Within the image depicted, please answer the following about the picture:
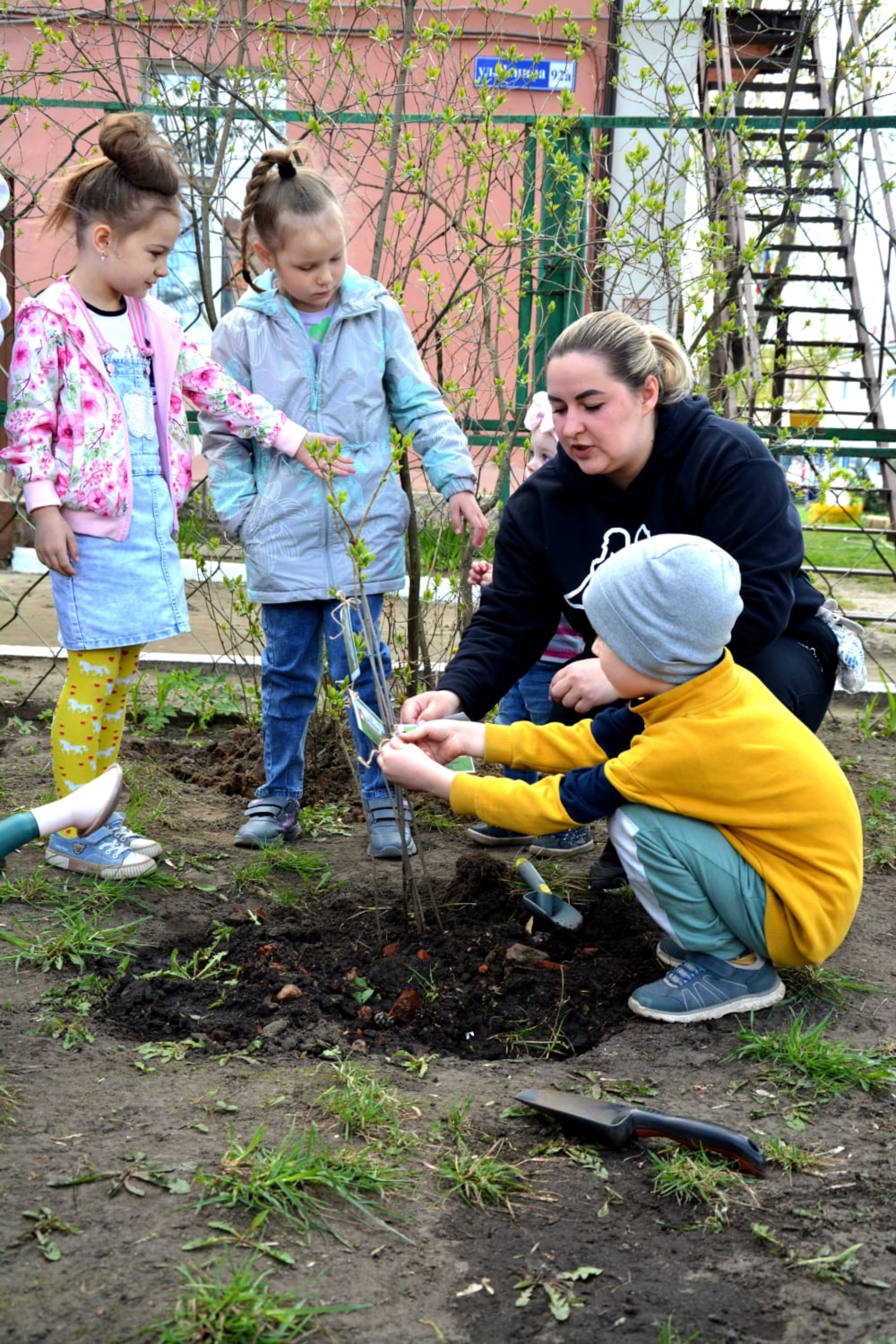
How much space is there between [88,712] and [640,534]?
1.40m

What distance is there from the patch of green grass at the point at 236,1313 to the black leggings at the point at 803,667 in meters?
1.74

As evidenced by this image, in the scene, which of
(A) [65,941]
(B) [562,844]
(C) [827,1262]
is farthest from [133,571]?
(C) [827,1262]

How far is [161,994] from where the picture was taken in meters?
2.60

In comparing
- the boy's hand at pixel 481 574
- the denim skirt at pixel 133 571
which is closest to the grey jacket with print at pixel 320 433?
the denim skirt at pixel 133 571

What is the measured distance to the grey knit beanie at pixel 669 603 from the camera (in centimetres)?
232

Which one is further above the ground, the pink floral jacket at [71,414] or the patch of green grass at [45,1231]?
the pink floral jacket at [71,414]

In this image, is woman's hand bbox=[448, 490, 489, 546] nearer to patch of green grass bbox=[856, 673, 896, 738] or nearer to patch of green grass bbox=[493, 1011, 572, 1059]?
patch of green grass bbox=[493, 1011, 572, 1059]

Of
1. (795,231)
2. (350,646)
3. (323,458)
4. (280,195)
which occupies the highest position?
(795,231)

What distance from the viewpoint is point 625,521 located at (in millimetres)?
3010

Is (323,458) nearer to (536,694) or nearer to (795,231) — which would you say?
(536,694)

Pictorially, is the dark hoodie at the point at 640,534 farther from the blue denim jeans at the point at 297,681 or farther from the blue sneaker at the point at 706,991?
the blue sneaker at the point at 706,991

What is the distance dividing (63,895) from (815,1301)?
193 cm

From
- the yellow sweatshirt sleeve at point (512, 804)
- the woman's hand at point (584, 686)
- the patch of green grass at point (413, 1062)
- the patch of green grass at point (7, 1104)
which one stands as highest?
the woman's hand at point (584, 686)

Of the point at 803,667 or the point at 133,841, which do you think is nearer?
the point at 803,667
